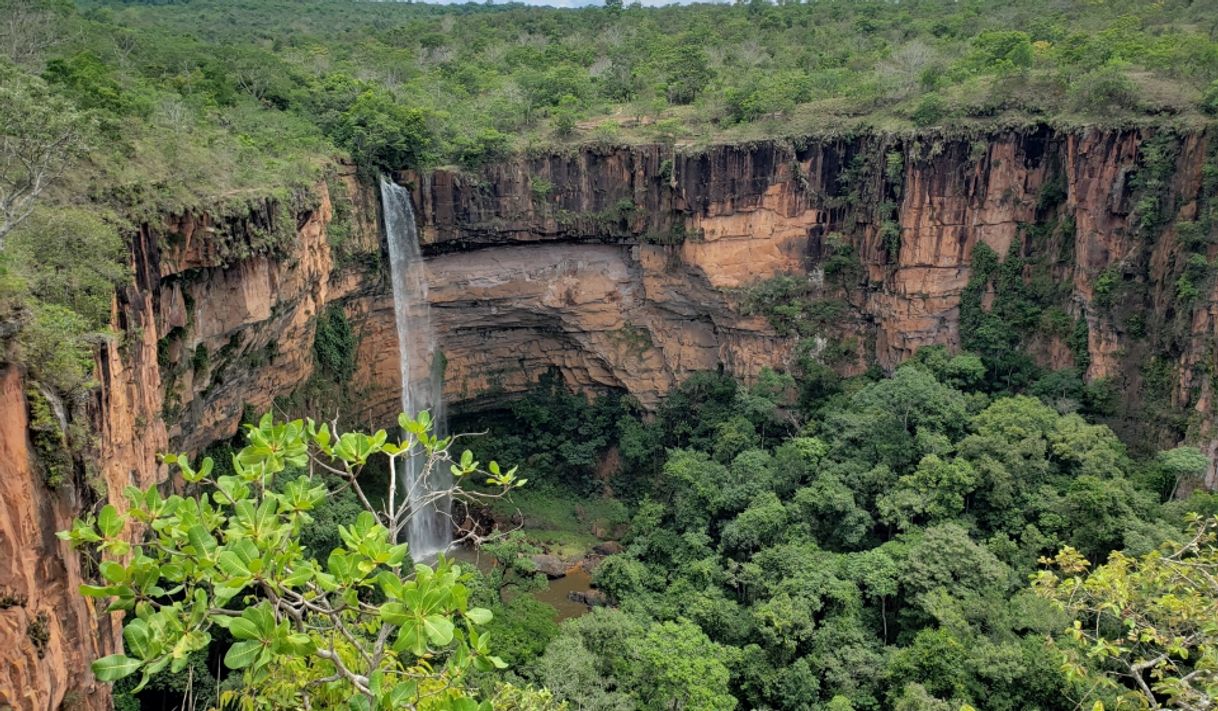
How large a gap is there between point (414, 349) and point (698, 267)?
884 centimetres

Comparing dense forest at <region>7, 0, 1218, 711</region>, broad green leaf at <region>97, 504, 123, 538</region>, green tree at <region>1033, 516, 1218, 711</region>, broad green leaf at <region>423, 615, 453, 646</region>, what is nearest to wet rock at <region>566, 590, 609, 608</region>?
dense forest at <region>7, 0, 1218, 711</region>

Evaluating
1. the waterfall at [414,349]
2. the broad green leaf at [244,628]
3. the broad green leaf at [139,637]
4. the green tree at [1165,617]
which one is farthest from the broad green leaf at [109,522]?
the waterfall at [414,349]

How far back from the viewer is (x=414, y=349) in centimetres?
2455

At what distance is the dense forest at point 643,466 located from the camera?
210 inches

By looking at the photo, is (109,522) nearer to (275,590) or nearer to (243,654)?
(275,590)

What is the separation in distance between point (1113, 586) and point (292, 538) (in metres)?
7.16

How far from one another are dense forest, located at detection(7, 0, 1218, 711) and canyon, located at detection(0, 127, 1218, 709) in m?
0.61

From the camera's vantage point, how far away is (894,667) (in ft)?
47.0

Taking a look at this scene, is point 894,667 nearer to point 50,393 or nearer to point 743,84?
point 50,393

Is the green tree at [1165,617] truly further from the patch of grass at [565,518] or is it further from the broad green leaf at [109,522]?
the patch of grass at [565,518]

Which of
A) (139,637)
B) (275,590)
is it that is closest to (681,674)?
(275,590)

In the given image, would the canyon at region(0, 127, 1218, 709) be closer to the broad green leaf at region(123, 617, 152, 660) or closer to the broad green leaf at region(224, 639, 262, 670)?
the broad green leaf at region(123, 617, 152, 660)

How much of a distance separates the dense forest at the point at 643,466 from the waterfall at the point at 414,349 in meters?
1.35

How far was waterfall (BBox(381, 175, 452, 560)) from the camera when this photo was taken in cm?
2264
